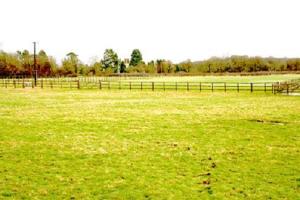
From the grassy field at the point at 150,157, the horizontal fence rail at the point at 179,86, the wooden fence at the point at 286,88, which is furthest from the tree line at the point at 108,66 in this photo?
the grassy field at the point at 150,157

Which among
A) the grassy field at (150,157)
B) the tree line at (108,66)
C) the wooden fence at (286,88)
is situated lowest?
A: the grassy field at (150,157)

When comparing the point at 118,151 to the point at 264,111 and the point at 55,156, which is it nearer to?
the point at 55,156

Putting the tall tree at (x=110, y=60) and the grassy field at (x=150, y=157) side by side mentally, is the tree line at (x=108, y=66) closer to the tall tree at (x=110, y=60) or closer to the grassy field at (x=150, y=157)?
the tall tree at (x=110, y=60)

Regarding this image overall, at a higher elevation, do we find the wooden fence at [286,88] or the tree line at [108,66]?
the tree line at [108,66]

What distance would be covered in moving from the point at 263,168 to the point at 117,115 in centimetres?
1236

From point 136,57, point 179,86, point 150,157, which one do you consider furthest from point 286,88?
point 136,57

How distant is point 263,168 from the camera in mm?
10766

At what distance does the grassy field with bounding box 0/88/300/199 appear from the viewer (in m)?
9.02

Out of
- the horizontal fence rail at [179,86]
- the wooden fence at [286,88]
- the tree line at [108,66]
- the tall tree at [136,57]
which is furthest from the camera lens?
the tall tree at [136,57]

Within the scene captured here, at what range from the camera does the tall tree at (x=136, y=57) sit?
189925 millimetres

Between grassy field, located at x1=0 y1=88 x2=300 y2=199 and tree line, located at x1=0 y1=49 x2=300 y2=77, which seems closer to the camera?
grassy field, located at x1=0 y1=88 x2=300 y2=199

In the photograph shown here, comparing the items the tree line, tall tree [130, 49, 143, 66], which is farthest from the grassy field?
tall tree [130, 49, 143, 66]

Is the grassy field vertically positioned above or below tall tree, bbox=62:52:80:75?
below

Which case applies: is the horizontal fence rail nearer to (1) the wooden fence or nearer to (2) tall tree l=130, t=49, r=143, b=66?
(1) the wooden fence
